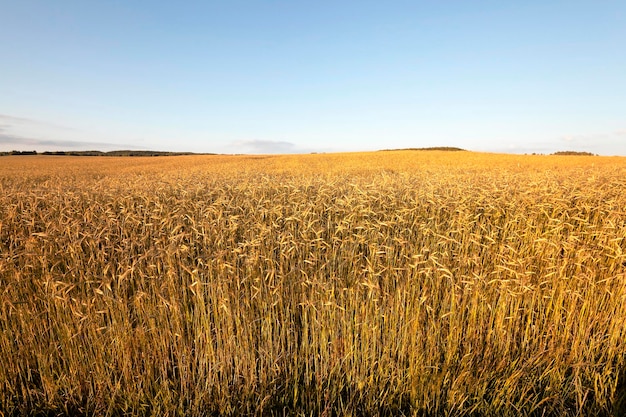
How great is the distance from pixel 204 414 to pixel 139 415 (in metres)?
0.52

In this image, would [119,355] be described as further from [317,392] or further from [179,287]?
[317,392]

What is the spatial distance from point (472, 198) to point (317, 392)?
4.17 metres

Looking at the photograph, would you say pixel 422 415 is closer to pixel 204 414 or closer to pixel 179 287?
pixel 204 414

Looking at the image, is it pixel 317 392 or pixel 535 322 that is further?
pixel 535 322

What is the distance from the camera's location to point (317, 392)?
2424mm

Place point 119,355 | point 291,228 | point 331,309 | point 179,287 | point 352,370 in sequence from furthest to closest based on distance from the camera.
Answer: point 291,228 < point 179,287 < point 331,309 < point 119,355 < point 352,370

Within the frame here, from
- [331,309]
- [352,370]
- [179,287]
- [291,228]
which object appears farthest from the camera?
[291,228]

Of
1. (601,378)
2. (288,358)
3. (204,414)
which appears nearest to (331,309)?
(288,358)

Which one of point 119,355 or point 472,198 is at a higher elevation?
point 472,198

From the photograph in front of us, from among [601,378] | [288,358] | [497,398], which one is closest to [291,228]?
[288,358]

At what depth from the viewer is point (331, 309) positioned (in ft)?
10.1

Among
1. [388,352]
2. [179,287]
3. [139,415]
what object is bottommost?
[139,415]

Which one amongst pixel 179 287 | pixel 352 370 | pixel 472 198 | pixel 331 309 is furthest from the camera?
pixel 472 198

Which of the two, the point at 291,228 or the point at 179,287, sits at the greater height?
the point at 291,228
